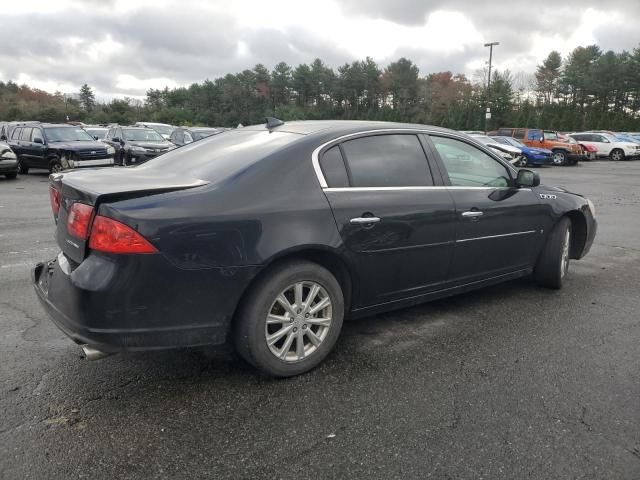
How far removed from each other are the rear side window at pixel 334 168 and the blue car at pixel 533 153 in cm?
2500

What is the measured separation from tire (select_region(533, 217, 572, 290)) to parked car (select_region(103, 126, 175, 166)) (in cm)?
1473

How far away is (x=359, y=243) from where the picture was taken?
3424 mm

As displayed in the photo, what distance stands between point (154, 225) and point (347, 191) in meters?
1.28

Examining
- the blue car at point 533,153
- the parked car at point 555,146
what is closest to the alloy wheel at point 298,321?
the blue car at point 533,153

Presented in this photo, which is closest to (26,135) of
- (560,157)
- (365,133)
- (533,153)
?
(365,133)

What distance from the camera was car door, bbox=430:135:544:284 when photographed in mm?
4098

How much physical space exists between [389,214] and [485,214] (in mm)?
1081

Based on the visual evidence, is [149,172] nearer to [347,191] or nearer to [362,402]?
[347,191]

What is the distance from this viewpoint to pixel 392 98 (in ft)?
267

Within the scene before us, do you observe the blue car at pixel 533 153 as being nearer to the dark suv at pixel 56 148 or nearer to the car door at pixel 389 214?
the dark suv at pixel 56 148

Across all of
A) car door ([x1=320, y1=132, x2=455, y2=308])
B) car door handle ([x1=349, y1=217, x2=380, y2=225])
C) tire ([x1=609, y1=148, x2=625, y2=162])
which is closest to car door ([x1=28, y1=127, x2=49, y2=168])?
car door ([x1=320, y1=132, x2=455, y2=308])

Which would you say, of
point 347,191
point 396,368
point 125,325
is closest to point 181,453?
point 125,325

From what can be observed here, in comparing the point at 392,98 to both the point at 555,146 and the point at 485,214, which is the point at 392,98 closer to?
the point at 555,146

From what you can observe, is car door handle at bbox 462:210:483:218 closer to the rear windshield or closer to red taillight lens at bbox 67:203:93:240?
the rear windshield
